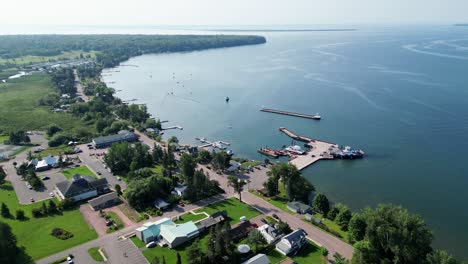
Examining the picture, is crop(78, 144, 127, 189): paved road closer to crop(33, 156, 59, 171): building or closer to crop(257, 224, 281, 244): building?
crop(33, 156, 59, 171): building

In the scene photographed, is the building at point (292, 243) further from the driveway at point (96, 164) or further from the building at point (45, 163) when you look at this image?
the building at point (45, 163)

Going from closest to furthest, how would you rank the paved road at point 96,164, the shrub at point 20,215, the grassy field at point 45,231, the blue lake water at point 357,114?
1. the grassy field at point 45,231
2. the shrub at point 20,215
3. the blue lake water at point 357,114
4. the paved road at point 96,164

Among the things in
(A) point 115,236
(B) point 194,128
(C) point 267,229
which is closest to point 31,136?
(B) point 194,128

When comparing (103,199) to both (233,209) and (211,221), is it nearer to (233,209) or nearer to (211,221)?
(211,221)

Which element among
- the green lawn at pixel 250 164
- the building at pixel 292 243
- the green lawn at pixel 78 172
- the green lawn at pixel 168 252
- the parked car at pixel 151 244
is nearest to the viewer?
the green lawn at pixel 168 252

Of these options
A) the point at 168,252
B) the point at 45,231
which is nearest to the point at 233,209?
the point at 168,252

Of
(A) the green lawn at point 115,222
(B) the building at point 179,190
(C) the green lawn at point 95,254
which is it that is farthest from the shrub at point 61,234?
(B) the building at point 179,190
